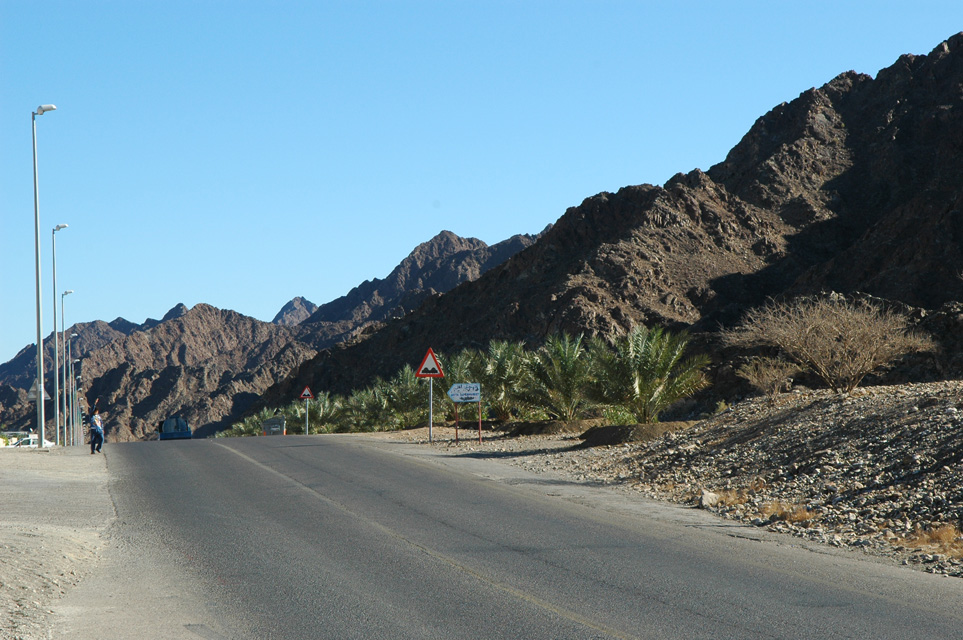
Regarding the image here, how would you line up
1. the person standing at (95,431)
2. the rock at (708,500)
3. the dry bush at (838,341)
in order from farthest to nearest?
the person standing at (95,431)
the dry bush at (838,341)
the rock at (708,500)

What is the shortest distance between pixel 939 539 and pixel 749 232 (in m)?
83.8

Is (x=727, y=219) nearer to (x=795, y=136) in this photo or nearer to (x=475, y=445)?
(x=795, y=136)

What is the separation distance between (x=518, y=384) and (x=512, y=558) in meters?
22.8

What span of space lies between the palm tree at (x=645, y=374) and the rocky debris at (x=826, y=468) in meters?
2.14

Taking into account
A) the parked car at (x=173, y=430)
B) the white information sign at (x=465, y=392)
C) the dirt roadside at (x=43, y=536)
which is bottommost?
the dirt roadside at (x=43, y=536)

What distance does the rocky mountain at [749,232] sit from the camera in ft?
239

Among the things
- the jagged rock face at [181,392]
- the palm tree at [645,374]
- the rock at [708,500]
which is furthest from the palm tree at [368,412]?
the jagged rock face at [181,392]

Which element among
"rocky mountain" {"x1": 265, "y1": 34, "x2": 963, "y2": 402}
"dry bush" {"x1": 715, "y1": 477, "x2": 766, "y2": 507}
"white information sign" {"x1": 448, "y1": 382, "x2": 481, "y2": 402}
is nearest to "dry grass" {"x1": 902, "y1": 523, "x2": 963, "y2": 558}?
"dry bush" {"x1": 715, "y1": 477, "x2": 766, "y2": 507}

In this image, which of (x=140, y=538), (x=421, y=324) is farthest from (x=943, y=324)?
(x=421, y=324)

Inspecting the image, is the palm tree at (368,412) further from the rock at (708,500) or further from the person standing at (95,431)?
the rock at (708,500)

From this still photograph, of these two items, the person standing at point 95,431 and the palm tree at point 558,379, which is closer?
the person standing at point 95,431

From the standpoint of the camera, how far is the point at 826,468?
13281 millimetres

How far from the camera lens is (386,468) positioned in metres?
18.4

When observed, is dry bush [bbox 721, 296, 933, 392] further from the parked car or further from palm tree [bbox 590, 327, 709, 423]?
the parked car
